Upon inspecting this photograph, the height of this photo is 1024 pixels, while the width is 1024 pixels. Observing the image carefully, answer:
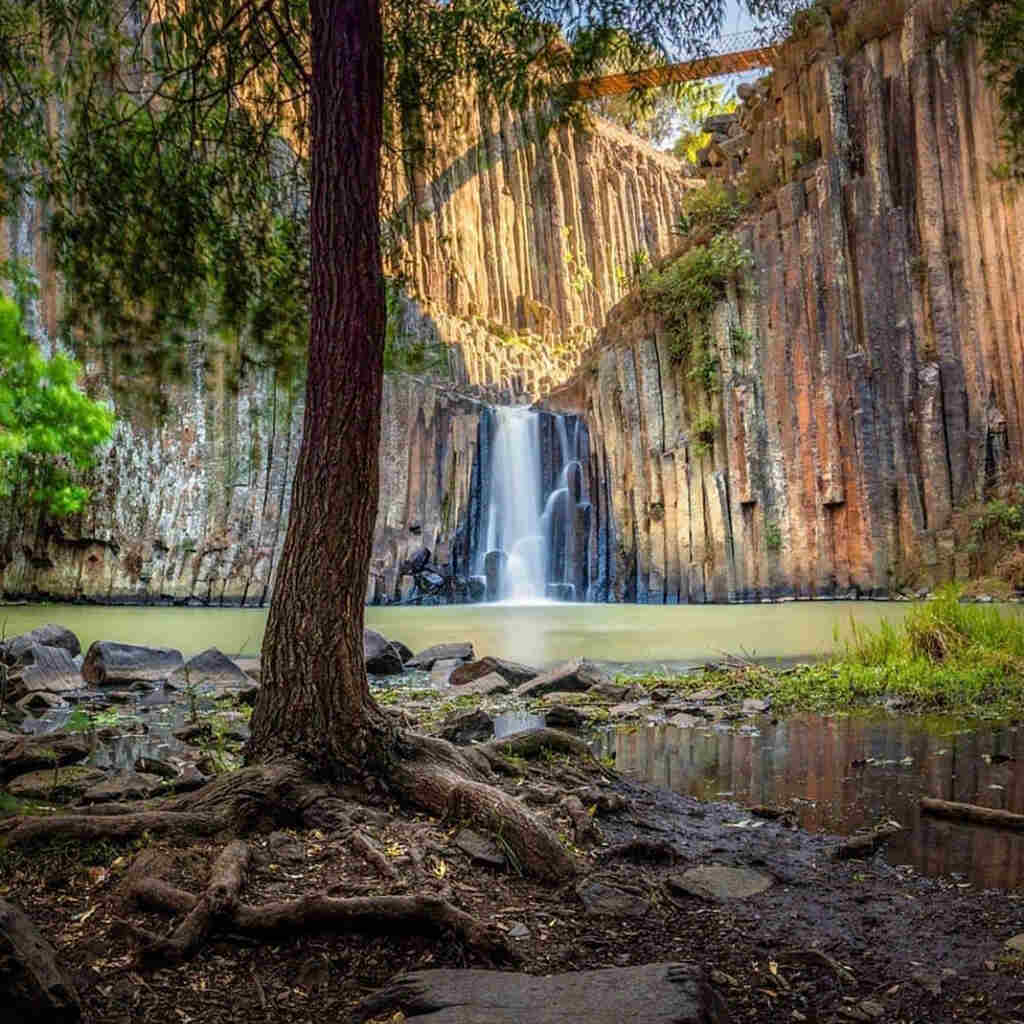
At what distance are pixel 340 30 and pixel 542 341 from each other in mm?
43273

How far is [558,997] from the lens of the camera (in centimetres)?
237

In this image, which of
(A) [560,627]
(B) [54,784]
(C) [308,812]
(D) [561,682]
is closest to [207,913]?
(C) [308,812]

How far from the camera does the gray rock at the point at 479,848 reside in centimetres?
364

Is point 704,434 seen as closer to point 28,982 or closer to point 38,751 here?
point 38,751

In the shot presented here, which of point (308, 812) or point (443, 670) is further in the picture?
point (443, 670)

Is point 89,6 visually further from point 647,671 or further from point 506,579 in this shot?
point 506,579

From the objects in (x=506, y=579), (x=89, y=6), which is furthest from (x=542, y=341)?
(x=89, y=6)

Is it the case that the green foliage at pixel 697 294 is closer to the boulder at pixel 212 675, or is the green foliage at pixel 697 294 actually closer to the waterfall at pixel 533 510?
the waterfall at pixel 533 510

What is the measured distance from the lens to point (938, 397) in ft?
75.3

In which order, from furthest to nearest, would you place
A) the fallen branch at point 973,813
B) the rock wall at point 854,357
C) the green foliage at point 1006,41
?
the rock wall at point 854,357
the green foliage at point 1006,41
the fallen branch at point 973,813

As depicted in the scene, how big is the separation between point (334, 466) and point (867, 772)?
3.83 meters

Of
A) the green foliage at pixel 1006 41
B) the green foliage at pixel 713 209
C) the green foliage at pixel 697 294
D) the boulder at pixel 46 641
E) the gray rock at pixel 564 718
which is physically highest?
the green foliage at pixel 713 209

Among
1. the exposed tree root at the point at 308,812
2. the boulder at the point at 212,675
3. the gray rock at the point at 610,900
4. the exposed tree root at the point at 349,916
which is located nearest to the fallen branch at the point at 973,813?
the gray rock at the point at 610,900

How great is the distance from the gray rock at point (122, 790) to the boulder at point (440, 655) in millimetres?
7027
